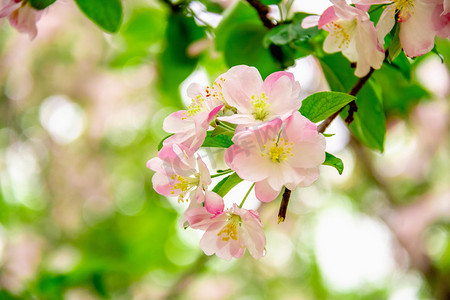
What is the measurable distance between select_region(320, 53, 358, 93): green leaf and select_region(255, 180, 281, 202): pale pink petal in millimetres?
230

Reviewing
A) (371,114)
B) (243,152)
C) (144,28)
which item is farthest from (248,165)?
(144,28)

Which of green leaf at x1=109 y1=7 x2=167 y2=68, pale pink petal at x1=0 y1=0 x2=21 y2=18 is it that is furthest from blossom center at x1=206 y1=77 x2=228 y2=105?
green leaf at x1=109 y1=7 x2=167 y2=68

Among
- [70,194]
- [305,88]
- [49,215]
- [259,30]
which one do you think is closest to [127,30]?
[259,30]

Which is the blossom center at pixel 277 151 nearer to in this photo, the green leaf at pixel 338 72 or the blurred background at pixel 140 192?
the green leaf at pixel 338 72

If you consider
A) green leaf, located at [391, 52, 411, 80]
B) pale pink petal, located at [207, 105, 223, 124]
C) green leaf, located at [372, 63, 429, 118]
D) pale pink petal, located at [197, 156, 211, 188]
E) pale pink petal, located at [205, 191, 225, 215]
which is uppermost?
pale pink petal, located at [207, 105, 223, 124]

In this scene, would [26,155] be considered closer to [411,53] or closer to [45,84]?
[45,84]

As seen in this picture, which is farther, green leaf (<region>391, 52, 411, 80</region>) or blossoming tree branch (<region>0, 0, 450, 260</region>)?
green leaf (<region>391, 52, 411, 80</region>)

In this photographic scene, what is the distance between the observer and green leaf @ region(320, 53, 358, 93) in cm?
55

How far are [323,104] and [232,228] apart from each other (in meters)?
0.14

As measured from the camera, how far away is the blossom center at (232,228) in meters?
0.40

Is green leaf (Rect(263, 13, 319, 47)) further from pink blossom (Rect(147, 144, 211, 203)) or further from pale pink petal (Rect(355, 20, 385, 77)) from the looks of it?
pink blossom (Rect(147, 144, 211, 203))

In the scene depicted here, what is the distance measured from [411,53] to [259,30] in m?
0.28

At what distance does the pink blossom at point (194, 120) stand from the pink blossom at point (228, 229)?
0.05 metres

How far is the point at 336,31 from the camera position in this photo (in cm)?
A: 46
